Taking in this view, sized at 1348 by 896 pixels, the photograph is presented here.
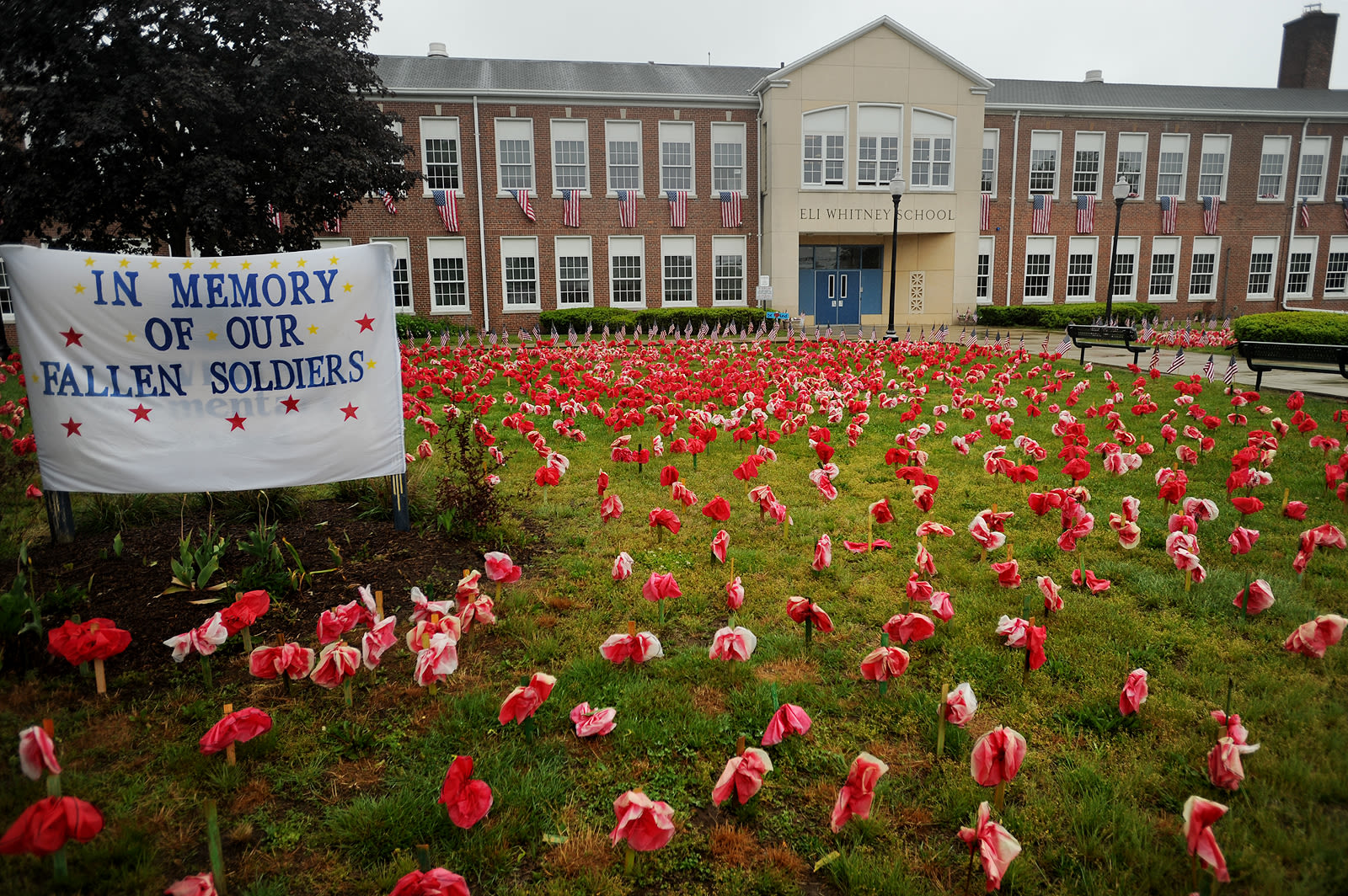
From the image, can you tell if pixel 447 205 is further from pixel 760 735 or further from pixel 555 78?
pixel 760 735

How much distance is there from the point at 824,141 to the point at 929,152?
4295 mm

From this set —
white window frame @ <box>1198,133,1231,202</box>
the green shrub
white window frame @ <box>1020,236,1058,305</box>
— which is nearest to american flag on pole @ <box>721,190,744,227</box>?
white window frame @ <box>1020,236,1058,305</box>

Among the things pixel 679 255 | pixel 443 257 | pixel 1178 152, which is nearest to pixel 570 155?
pixel 679 255

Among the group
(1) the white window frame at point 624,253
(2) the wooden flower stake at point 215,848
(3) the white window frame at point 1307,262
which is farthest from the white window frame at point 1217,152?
(2) the wooden flower stake at point 215,848

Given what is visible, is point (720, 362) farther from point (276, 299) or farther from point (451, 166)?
point (451, 166)

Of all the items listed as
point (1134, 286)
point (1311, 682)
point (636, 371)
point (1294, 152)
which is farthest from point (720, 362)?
point (1294, 152)

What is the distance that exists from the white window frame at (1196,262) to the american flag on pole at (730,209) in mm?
20865

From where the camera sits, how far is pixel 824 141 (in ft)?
89.6

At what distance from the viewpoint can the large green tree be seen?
1419 centimetres

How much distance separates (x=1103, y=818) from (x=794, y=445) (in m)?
5.57

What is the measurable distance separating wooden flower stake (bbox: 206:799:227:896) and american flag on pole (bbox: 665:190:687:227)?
27.5 metres

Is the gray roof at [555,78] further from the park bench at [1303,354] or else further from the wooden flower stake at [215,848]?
the wooden flower stake at [215,848]

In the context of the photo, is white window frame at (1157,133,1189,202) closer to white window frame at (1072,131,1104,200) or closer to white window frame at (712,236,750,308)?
white window frame at (1072,131,1104,200)

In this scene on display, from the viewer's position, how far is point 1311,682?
2971mm
